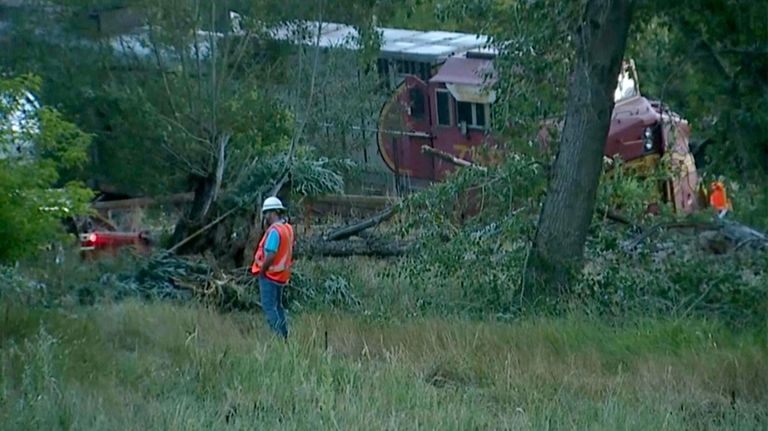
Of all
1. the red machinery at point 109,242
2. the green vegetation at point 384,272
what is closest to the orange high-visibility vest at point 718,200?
the green vegetation at point 384,272

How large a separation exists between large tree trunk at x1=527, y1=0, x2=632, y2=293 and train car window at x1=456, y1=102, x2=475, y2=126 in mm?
8372

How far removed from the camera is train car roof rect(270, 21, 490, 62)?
22.4m

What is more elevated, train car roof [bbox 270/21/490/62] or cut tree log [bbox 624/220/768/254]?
train car roof [bbox 270/21/490/62]

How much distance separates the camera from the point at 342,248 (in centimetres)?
1903

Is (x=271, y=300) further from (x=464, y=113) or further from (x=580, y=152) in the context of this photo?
(x=464, y=113)

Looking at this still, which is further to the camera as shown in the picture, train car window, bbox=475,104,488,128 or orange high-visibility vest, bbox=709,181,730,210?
train car window, bbox=475,104,488,128

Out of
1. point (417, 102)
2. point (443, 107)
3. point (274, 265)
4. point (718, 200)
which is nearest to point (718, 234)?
point (718, 200)

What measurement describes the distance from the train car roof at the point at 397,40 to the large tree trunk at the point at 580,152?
5869 mm

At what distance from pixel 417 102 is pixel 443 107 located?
866mm

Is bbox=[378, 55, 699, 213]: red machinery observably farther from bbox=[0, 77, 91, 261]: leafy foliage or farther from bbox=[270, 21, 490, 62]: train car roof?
bbox=[0, 77, 91, 261]: leafy foliage

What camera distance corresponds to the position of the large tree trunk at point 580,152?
14.9 metres

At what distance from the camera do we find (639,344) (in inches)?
453

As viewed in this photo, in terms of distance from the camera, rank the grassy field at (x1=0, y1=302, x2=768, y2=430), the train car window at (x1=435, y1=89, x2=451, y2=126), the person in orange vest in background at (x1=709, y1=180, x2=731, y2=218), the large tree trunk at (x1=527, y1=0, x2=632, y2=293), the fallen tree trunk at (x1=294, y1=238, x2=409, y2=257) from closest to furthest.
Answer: the grassy field at (x1=0, y1=302, x2=768, y2=430) → the large tree trunk at (x1=527, y1=0, x2=632, y2=293) → the fallen tree trunk at (x1=294, y1=238, x2=409, y2=257) → the person in orange vest in background at (x1=709, y1=180, x2=731, y2=218) → the train car window at (x1=435, y1=89, x2=451, y2=126)

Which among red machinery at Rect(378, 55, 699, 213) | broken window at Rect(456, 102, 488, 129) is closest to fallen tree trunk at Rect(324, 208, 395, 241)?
red machinery at Rect(378, 55, 699, 213)
